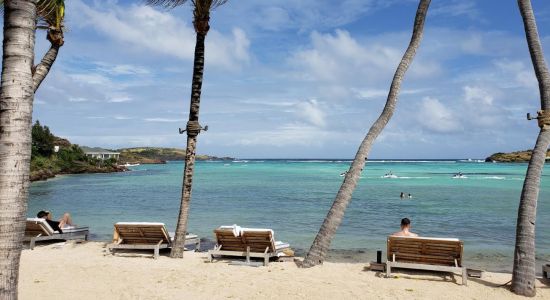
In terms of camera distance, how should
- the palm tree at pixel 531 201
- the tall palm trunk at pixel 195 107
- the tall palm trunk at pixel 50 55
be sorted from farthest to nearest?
the tall palm trunk at pixel 195 107 → the tall palm trunk at pixel 50 55 → the palm tree at pixel 531 201

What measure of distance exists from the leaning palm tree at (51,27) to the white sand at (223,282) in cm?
490

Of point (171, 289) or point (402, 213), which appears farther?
point (402, 213)

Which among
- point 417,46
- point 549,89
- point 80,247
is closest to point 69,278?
point 80,247

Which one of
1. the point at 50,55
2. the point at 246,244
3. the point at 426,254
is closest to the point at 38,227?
the point at 50,55

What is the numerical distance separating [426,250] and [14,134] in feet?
Answer: 27.2

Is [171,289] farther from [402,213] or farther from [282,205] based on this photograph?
[282,205]

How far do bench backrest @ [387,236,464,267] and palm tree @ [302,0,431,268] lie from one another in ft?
4.98

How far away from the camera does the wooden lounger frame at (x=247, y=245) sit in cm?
1090

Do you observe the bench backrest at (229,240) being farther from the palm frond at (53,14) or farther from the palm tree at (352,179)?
the palm frond at (53,14)

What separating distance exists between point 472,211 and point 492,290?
62.0ft

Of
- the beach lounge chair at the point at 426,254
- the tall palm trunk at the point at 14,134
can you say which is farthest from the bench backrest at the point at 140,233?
the tall palm trunk at the point at 14,134

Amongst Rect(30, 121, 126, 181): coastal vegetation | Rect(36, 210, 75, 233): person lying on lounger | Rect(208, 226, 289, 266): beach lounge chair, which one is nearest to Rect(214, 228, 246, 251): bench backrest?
Rect(208, 226, 289, 266): beach lounge chair

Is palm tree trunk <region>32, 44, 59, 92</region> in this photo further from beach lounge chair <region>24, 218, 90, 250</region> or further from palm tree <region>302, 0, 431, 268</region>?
palm tree <region>302, 0, 431, 268</region>

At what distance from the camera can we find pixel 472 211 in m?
26.0
